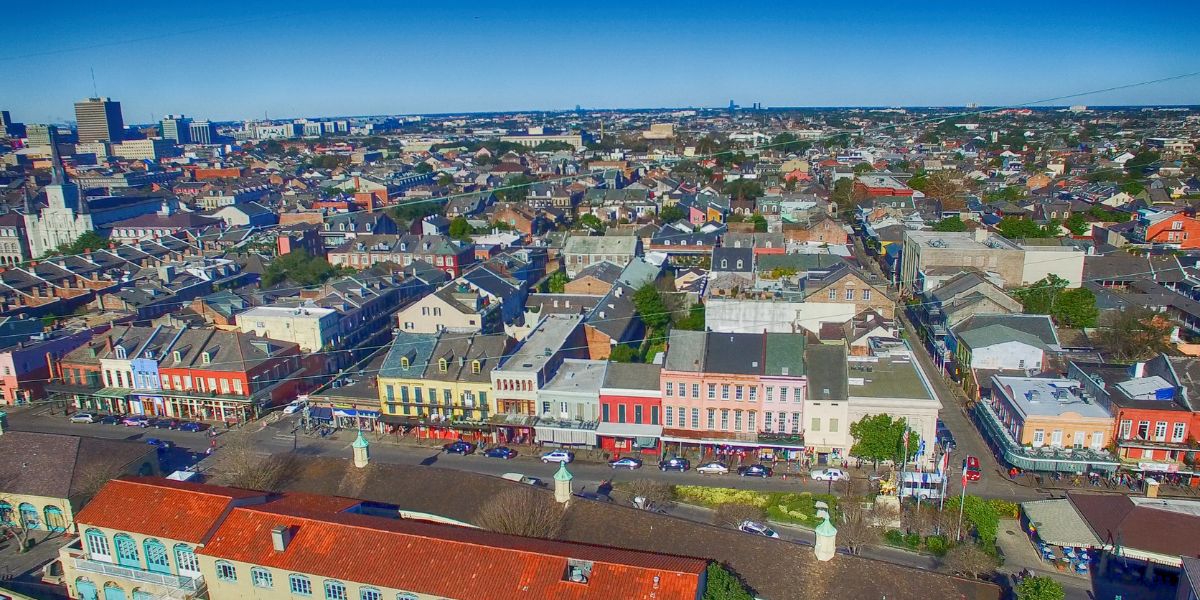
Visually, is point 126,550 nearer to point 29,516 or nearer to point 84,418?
point 29,516

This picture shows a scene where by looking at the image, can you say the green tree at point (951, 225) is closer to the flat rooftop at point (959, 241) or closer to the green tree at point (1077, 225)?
the flat rooftop at point (959, 241)

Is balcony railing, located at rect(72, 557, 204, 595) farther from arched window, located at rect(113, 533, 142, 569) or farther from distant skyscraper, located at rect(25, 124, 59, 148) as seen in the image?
distant skyscraper, located at rect(25, 124, 59, 148)

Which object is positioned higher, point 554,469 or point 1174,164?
point 1174,164

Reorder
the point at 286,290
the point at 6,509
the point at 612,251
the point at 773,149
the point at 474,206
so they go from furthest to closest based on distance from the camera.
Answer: the point at 773,149, the point at 474,206, the point at 612,251, the point at 286,290, the point at 6,509

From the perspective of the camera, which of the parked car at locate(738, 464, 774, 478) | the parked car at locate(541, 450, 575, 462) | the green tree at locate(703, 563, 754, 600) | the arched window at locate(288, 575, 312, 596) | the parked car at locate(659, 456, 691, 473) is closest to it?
the green tree at locate(703, 563, 754, 600)

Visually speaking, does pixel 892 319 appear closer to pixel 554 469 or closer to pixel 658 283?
pixel 658 283

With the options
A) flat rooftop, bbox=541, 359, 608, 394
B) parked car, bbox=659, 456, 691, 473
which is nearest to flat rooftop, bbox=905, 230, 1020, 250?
flat rooftop, bbox=541, 359, 608, 394

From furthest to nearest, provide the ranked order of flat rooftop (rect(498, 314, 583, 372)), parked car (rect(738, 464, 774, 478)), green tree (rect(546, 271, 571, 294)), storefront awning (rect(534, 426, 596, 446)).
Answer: green tree (rect(546, 271, 571, 294))
flat rooftop (rect(498, 314, 583, 372))
storefront awning (rect(534, 426, 596, 446))
parked car (rect(738, 464, 774, 478))

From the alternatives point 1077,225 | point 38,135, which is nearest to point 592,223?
point 1077,225

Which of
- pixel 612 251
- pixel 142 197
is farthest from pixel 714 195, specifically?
pixel 142 197
